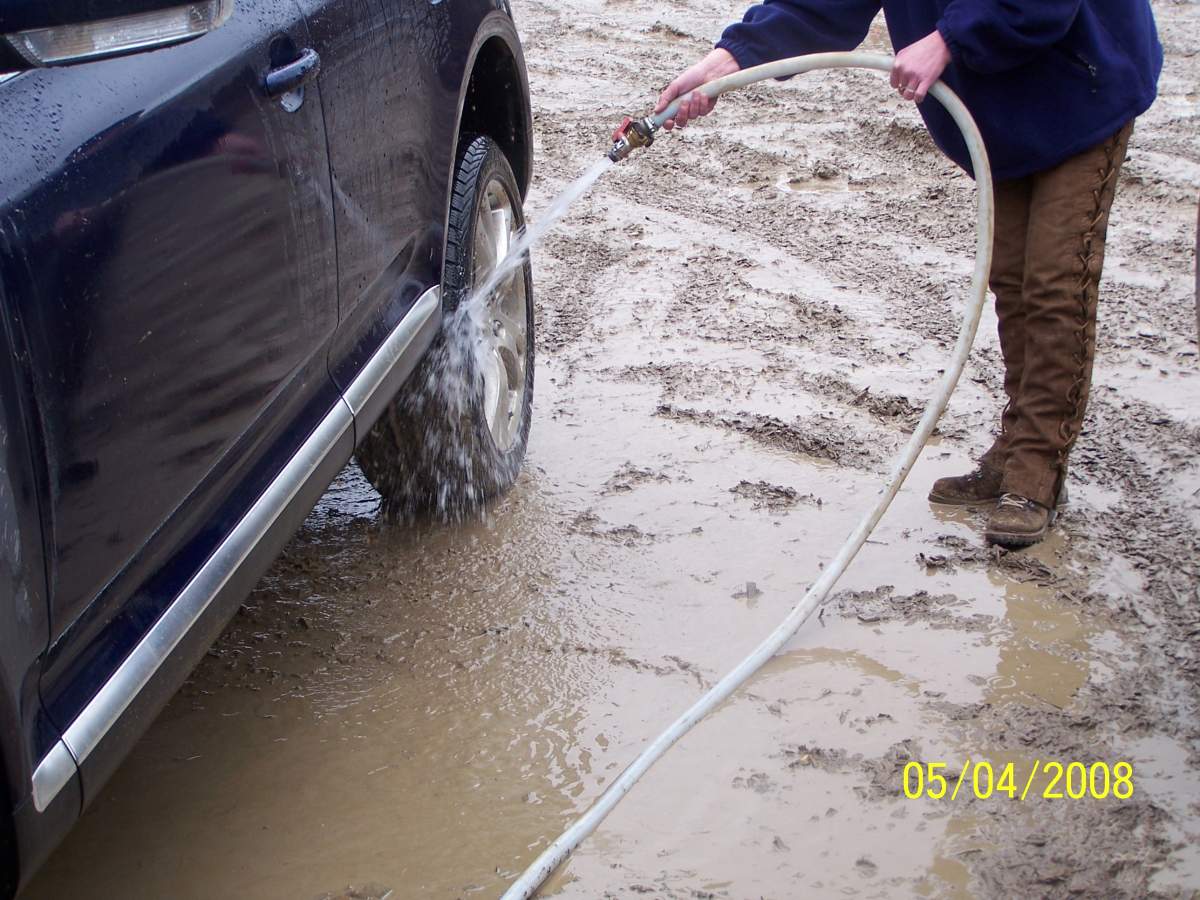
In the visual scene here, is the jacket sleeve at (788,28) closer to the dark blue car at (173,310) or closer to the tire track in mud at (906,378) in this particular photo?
Answer: the dark blue car at (173,310)

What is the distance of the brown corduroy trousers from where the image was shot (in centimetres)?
317

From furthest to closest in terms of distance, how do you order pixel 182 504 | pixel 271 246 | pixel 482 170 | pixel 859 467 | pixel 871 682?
pixel 859 467 < pixel 482 170 < pixel 871 682 < pixel 271 246 < pixel 182 504

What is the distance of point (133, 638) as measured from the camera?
70.6 inches

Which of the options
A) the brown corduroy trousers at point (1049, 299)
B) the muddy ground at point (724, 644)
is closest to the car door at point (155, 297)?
the muddy ground at point (724, 644)

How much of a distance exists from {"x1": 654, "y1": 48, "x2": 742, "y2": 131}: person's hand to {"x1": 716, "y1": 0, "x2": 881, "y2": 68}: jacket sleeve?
0.03 metres

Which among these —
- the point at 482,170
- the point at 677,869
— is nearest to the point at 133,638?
the point at 677,869

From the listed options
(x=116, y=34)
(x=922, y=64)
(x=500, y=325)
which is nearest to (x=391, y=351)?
(x=500, y=325)

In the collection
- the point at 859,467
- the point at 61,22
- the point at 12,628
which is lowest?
the point at 859,467

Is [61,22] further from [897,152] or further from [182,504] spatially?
[897,152]

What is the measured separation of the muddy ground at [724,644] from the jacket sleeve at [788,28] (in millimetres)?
1186

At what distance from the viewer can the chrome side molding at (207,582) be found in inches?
63.1

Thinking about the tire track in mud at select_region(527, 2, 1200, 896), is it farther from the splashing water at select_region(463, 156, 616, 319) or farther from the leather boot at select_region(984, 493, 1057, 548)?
the splashing water at select_region(463, 156, 616, 319)

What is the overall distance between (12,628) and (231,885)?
0.98 metres

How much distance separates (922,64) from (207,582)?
79.5 inches
